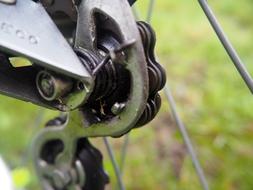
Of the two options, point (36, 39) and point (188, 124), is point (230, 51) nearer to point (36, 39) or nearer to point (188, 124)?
point (36, 39)

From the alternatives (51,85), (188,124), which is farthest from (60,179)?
(188,124)

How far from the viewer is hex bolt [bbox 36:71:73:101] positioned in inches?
25.5

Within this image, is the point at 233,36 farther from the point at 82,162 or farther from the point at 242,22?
the point at 82,162

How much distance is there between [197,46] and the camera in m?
2.18

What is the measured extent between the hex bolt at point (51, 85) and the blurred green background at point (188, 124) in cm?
50

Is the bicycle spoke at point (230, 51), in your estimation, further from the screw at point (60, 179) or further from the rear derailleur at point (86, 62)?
the screw at point (60, 179)

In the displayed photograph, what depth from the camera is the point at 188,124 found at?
1.70 metres

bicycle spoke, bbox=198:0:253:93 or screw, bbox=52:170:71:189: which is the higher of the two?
bicycle spoke, bbox=198:0:253:93

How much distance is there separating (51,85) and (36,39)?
0.05 m

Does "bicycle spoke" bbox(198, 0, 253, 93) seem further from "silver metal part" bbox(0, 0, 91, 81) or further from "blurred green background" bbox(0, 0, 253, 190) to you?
"blurred green background" bbox(0, 0, 253, 190)

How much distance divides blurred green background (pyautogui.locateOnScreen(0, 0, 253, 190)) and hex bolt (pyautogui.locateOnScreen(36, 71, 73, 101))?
50 centimetres

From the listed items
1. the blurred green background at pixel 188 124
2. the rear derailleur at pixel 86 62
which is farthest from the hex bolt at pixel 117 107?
the blurred green background at pixel 188 124

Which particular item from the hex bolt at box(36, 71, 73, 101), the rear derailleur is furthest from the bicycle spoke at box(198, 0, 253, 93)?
the hex bolt at box(36, 71, 73, 101)

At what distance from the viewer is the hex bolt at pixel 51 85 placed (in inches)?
25.5
